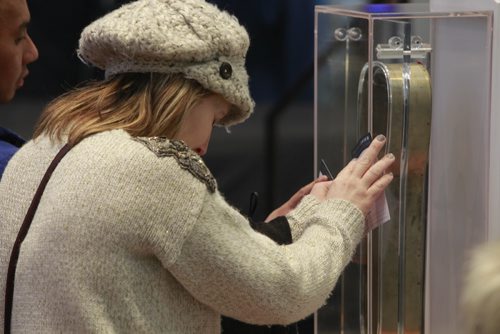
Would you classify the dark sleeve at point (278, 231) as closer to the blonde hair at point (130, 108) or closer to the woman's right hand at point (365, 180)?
the woman's right hand at point (365, 180)

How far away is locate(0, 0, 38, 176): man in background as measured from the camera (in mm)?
1997

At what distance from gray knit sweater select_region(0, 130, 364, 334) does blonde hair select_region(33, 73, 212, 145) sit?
4cm

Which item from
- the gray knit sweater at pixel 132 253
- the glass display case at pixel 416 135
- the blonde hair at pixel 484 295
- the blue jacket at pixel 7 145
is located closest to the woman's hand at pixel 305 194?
the glass display case at pixel 416 135

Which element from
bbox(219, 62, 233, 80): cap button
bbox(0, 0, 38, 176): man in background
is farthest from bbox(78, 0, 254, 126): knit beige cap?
bbox(0, 0, 38, 176): man in background

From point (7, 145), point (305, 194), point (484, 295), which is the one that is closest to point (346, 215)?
point (305, 194)

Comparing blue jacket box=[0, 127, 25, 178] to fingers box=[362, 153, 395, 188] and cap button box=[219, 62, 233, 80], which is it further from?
fingers box=[362, 153, 395, 188]

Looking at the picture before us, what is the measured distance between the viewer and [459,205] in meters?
2.27

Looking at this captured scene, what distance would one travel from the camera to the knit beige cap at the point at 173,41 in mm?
1714

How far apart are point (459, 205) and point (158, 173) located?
877mm

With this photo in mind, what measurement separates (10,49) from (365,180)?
746mm

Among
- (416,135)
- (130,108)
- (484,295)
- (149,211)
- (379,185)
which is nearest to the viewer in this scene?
(484,295)

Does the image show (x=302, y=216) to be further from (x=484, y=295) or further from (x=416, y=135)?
(x=484, y=295)

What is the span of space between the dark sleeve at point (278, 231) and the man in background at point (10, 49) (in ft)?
1.69

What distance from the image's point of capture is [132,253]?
5.41 feet
